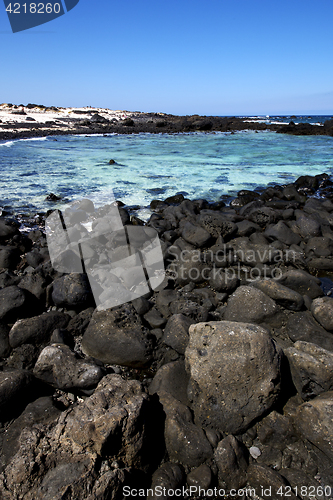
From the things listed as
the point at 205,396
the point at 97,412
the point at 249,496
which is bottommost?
the point at 249,496

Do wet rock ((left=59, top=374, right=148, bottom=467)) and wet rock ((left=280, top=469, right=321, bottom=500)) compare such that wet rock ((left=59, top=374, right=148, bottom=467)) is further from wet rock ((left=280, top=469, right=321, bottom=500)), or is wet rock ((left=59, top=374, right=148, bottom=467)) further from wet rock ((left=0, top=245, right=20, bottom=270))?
wet rock ((left=0, top=245, right=20, bottom=270))

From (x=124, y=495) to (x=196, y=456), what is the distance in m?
0.63

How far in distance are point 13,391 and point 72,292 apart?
1569 millimetres

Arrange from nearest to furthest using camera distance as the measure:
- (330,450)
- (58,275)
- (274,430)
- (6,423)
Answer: (330,450) < (274,430) < (6,423) < (58,275)

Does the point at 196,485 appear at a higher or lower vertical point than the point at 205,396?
lower

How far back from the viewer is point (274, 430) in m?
2.58

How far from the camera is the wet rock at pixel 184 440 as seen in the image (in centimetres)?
239

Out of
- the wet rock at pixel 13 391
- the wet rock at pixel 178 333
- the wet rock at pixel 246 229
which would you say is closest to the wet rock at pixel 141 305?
the wet rock at pixel 178 333

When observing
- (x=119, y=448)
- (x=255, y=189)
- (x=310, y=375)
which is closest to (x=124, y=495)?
(x=119, y=448)

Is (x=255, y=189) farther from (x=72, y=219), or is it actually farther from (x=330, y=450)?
(x=330, y=450)

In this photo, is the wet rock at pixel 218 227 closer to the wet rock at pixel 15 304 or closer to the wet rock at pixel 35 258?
the wet rock at pixel 35 258

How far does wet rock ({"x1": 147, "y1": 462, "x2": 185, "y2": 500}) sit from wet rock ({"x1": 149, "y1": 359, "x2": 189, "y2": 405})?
1.91 feet

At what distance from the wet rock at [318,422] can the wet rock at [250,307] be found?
1.30 m

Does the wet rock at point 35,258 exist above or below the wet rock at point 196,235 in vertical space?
below
